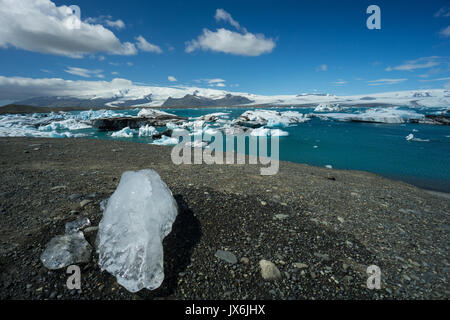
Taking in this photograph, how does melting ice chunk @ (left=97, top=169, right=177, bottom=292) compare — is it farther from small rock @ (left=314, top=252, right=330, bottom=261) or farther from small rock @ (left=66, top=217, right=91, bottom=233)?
small rock @ (left=314, top=252, right=330, bottom=261)

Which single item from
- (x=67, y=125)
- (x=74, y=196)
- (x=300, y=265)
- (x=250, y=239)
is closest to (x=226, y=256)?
(x=250, y=239)

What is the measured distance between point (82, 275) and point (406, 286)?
2.98 metres

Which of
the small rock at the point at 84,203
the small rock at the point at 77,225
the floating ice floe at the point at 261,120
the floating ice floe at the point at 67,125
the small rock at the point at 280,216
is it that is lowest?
the small rock at the point at 280,216

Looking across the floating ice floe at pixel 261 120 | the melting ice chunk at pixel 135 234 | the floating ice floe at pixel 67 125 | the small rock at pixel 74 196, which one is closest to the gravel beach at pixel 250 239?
the small rock at pixel 74 196

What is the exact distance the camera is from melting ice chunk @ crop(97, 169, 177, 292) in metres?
1.81

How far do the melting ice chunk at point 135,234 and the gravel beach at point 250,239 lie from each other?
0.38 feet


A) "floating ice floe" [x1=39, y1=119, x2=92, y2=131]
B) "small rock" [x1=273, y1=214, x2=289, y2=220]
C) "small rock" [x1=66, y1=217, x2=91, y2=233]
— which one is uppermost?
"floating ice floe" [x1=39, y1=119, x2=92, y2=131]

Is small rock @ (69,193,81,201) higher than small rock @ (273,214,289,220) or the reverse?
higher

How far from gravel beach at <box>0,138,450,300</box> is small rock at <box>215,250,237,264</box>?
0.03 feet

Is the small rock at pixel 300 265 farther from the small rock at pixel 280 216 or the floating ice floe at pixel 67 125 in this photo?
the floating ice floe at pixel 67 125

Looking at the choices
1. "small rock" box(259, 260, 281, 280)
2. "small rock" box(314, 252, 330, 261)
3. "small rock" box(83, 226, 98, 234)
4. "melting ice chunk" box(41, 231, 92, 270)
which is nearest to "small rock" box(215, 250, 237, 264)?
"small rock" box(259, 260, 281, 280)

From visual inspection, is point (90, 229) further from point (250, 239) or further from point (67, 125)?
point (67, 125)

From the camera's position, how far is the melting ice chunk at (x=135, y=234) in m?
1.81
